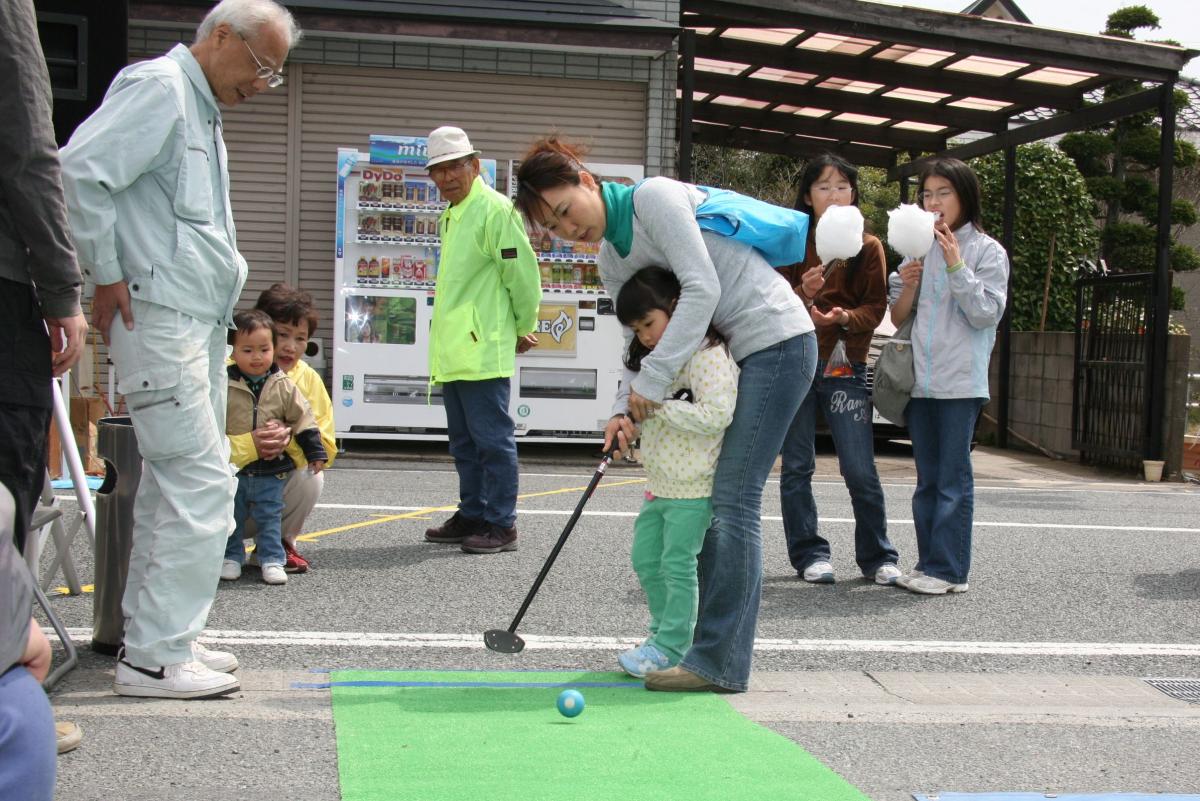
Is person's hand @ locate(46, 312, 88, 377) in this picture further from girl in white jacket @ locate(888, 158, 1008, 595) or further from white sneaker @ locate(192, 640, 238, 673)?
girl in white jacket @ locate(888, 158, 1008, 595)

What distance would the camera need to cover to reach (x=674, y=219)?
370 cm

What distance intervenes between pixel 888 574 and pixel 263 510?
109 inches

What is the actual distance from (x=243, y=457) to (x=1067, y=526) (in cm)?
511

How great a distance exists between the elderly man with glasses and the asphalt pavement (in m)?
0.26

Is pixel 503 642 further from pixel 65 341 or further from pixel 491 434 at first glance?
pixel 491 434

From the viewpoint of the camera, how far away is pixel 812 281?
5.36m

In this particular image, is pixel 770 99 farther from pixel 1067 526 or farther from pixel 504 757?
pixel 504 757

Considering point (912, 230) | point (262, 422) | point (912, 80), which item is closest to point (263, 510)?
point (262, 422)

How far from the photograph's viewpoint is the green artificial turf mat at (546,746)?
3.02 meters

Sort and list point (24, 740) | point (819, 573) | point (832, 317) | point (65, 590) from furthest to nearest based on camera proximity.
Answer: point (819, 573), point (832, 317), point (65, 590), point (24, 740)

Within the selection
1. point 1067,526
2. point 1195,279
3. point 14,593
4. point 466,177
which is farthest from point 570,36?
point 1195,279

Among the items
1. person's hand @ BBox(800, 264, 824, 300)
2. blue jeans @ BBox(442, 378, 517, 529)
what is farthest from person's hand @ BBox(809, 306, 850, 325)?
blue jeans @ BBox(442, 378, 517, 529)

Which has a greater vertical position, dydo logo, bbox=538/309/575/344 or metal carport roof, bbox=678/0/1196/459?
metal carport roof, bbox=678/0/1196/459

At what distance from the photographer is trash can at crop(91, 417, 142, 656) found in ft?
13.5
